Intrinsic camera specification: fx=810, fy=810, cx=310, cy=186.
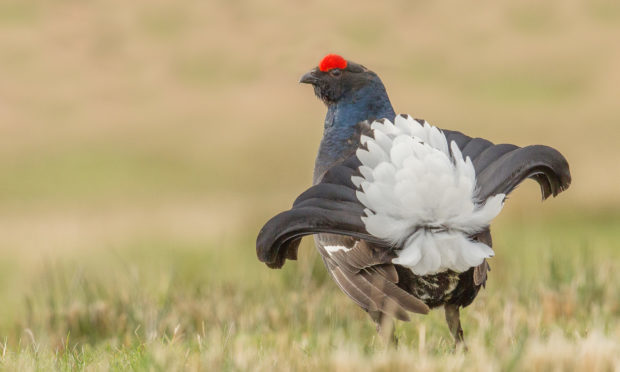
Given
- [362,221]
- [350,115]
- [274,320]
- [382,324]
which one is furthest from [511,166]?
[274,320]

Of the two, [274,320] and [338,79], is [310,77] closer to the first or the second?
[338,79]

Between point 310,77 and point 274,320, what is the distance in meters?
1.40

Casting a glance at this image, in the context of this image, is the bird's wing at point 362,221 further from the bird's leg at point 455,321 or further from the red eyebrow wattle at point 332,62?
the red eyebrow wattle at point 332,62

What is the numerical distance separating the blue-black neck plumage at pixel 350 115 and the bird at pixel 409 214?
64 cm

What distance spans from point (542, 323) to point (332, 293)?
1331 mm

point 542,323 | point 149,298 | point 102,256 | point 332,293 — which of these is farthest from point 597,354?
point 102,256

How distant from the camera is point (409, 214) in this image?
332 centimetres

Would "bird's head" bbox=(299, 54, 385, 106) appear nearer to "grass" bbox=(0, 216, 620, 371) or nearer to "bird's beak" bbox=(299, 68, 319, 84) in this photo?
"bird's beak" bbox=(299, 68, 319, 84)

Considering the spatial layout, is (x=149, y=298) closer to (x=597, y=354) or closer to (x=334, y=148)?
(x=334, y=148)

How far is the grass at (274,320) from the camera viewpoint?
2.87 m

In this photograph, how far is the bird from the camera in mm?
3297

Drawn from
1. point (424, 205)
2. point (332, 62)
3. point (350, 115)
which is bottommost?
point (424, 205)

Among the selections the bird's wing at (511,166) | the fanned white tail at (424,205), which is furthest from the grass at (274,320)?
the bird's wing at (511,166)

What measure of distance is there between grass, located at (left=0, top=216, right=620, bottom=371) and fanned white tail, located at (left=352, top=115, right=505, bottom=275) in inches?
13.0
